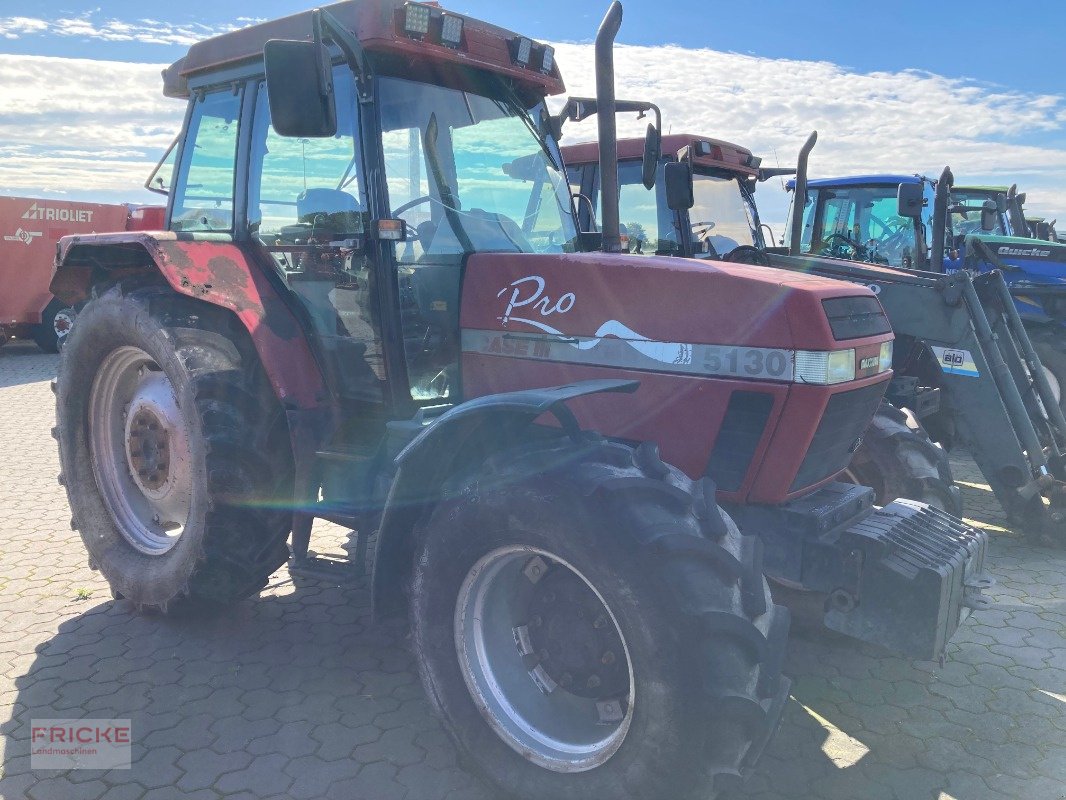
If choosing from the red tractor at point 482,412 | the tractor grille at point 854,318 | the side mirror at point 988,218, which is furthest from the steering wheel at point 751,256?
the side mirror at point 988,218

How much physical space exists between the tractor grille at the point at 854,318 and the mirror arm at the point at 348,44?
1845 mm

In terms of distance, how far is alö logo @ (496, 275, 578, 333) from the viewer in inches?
119

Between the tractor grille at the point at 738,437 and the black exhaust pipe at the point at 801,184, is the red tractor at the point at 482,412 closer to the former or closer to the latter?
the tractor grille at the point at 738,437

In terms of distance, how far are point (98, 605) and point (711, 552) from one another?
10.7 ft

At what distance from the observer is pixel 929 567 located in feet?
8.80

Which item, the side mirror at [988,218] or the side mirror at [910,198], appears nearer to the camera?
the side mirror at [910,198]

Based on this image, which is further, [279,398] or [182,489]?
[182,489]

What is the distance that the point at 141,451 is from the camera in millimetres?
3908

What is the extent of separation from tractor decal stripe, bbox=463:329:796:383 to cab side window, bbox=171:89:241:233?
4.75ft

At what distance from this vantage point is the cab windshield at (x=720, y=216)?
7.65 m

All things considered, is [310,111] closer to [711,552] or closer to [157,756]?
[711,552]

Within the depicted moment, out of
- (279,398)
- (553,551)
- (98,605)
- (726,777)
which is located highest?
(279,398)

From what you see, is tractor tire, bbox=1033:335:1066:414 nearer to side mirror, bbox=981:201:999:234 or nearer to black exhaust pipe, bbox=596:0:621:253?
side mirror, bbox=981:201:999:234

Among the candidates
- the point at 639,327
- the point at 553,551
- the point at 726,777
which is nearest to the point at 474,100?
the point at 639,327
